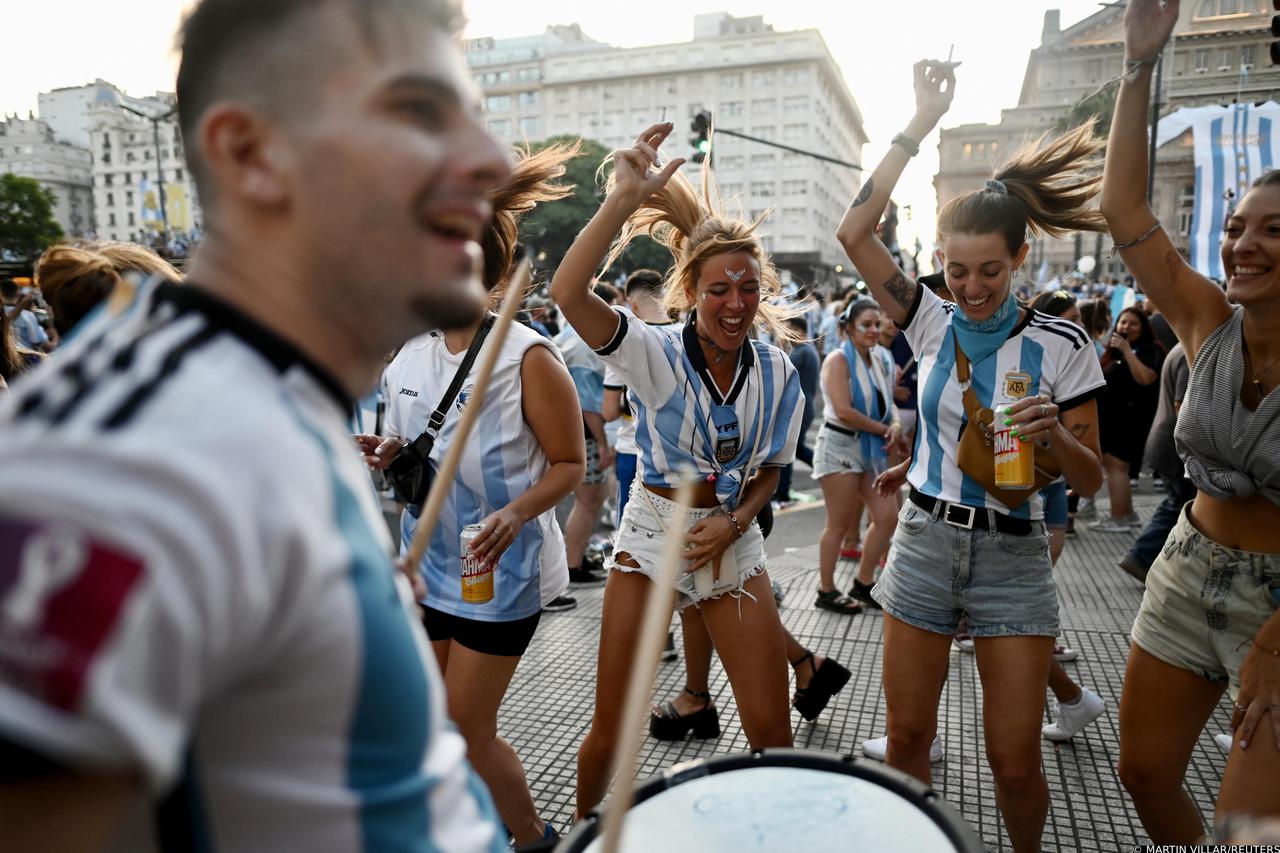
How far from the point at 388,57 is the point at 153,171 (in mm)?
114438

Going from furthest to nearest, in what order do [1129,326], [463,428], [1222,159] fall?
[1222,159] < [1129,326] < [463,428]

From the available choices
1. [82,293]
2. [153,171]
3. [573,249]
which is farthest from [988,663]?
[153,171]

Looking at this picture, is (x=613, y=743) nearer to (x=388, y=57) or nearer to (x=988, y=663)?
(x=988, y=663)

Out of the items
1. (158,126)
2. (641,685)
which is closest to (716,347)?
(641,685)

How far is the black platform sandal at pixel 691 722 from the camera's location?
3.91 meters

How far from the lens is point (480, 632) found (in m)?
2.70

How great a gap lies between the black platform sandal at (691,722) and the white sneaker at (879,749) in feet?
2.24

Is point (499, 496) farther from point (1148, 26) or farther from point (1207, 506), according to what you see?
point (1148, 26)

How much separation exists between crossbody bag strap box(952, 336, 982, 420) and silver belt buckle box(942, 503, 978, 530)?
0.30 m

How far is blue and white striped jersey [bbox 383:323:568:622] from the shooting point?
2.75 m

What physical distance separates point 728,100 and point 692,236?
262 ft

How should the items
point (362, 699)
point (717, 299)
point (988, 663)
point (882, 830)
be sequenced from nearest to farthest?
point (362, 699) < point (882, 830) < point (988, 663) < point (717, 299)

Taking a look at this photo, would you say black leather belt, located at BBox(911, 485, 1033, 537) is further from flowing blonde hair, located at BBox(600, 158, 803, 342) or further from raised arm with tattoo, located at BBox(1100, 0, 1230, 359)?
flowing blonde hair, located at BBox(600, 158, 803, 342)

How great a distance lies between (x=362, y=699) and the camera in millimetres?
821
